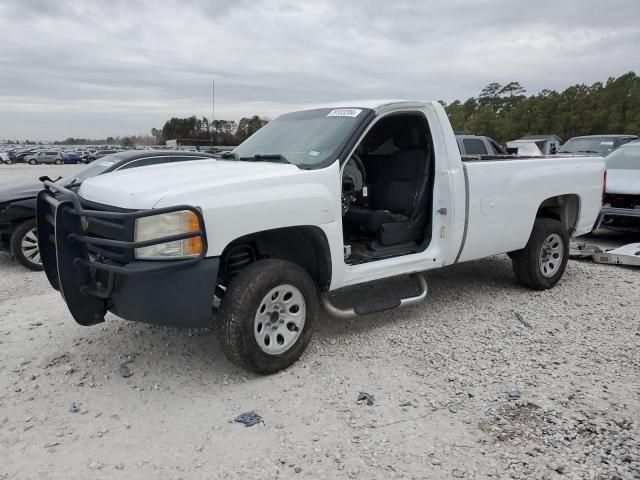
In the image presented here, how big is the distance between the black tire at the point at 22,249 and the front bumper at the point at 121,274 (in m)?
3.91

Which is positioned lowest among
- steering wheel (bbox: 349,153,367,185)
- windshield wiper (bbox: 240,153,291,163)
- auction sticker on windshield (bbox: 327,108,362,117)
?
steering wheel (bbox: 349,153,367,185)

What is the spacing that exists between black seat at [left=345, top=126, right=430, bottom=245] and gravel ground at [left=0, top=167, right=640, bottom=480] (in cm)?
84

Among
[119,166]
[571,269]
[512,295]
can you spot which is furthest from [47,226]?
[571,269]

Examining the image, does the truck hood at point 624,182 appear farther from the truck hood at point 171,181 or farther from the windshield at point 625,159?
the truck hood at point 171,181

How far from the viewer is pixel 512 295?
5809mm

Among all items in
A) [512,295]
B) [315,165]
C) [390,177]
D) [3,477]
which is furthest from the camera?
[512,295]

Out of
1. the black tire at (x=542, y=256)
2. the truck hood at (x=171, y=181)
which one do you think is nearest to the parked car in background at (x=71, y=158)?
the truck hood at (x=171, y=181)

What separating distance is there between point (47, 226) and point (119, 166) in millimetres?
3794

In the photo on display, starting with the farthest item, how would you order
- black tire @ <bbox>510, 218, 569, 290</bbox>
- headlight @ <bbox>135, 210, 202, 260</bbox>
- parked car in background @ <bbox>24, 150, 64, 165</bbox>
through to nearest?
parked car in background @ <bbox>24, 150, 64, 165</bbox>, black tire @ <bbox>510, 218, 569, 290</bbox>, headlight @ <bbox>135, 210, 202, 260</bbox>

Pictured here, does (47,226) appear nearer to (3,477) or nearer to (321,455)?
(3,477)

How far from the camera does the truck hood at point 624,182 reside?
→ 26.8 feet

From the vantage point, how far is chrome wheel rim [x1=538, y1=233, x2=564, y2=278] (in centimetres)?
588

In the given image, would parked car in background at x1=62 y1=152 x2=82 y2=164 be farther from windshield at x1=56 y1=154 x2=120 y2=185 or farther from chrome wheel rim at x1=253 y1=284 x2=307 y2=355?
chrome wheel rim at x1=253 y1=284 x2=307 y2=355

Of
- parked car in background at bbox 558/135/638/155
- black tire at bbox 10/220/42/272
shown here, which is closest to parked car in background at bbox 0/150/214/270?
black tire at bbox 10/220/42/272
